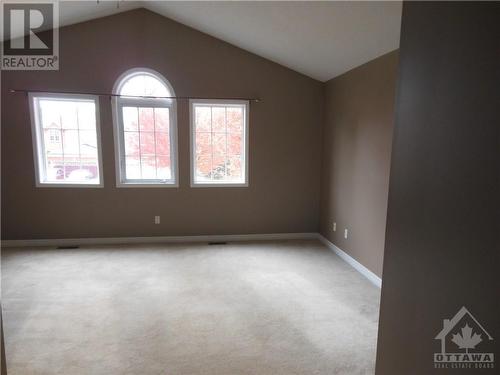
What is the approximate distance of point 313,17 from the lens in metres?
2.65

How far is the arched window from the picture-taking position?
13.1ft

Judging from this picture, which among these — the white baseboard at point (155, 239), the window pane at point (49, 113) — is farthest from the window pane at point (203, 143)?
the window pane at point (49, 113)

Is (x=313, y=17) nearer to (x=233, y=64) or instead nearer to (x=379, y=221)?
(x=233, y=64)

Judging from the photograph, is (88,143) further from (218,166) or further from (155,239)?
(218,166)

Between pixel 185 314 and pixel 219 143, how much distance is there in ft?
8.21

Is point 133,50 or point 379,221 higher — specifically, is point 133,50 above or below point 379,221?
above

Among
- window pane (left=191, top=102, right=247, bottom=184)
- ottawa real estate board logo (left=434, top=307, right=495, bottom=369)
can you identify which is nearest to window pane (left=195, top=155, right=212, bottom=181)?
window pane (left=191, top=102, right=247, bottom=184)

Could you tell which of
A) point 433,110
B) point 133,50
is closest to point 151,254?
point 133,50

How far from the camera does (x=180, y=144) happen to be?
4121 mm

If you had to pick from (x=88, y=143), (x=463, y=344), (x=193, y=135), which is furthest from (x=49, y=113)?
(x=463, y=344)

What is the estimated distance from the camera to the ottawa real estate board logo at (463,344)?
0.73 m

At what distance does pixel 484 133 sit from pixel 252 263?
307 cm

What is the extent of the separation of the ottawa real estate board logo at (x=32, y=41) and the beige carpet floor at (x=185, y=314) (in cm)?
239

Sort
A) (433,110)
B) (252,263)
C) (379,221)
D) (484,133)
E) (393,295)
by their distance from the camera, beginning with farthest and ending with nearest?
(252,263)
(379,221)
(393,295)
(433,110)
(484,133)
